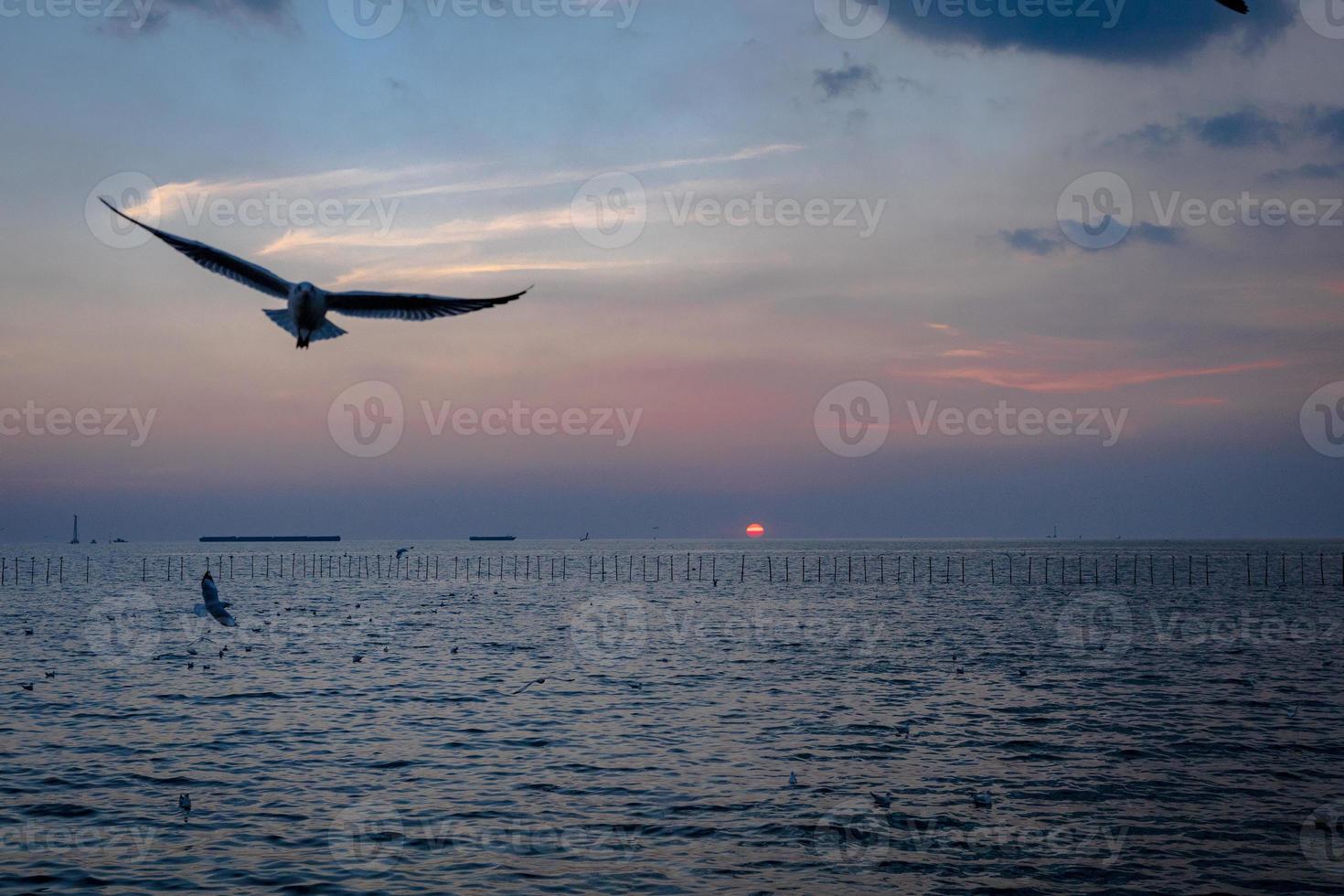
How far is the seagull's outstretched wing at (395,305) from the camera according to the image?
9.77m

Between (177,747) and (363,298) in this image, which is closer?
(363,298)

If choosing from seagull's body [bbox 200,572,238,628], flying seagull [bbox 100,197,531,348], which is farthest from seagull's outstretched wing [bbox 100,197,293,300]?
seagull's body [bbox 200,572,238,628]

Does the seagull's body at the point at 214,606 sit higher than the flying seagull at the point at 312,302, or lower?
lower

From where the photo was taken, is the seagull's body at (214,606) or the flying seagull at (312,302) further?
the seagull's body at (214,606)

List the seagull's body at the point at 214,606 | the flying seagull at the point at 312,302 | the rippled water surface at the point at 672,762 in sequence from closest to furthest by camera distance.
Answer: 1. the flying seagull at the point at 312,302
2. the rippled water surface at the point at 672,762
3. the seagull's body at the point at 214,606

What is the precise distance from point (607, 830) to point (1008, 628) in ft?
171

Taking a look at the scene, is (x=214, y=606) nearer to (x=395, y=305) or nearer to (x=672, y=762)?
(x=672, y=762)

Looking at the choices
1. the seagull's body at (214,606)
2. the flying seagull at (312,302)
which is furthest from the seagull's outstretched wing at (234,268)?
the seagull's body at (214,606)

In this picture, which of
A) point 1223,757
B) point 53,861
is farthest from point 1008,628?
point 53,861

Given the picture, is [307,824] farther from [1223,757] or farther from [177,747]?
[1223,757]

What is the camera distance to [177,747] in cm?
2872

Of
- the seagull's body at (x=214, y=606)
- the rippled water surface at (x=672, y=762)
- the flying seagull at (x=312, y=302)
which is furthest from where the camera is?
the seagull's body at (x=214, y=606)

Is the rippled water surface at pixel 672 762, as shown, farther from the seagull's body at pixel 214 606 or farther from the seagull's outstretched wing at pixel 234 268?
the seagull's outstretched wing at pixel 234 268

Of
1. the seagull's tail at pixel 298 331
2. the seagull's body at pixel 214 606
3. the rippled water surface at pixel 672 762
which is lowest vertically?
the rippled water surface at pixel 672 762
